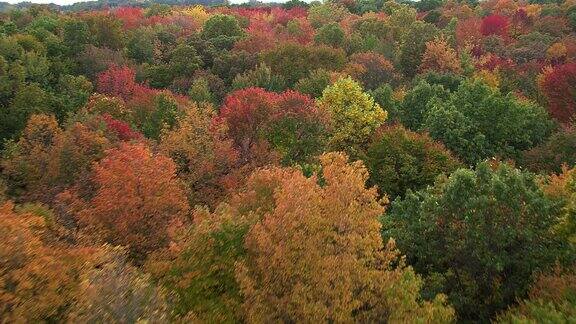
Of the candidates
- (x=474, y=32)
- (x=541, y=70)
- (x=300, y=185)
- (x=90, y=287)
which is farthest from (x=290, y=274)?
(x=474, y=32)

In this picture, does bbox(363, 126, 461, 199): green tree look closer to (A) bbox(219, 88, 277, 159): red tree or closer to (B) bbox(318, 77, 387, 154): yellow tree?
(B) bbox(318, 77, 387, 154): yellow tree

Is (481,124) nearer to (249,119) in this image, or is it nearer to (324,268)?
(249,119)

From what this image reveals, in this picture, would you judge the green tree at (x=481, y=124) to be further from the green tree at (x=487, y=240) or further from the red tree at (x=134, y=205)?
the red tree at (x=134, y=205)

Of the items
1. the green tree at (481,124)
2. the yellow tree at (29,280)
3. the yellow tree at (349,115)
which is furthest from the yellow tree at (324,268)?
the green tree at (481,124)

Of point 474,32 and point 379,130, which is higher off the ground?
point 379,130

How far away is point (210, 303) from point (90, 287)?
601cm

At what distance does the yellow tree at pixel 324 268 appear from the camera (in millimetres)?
18547

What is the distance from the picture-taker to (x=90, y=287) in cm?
1551

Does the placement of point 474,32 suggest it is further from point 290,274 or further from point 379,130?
point 290,274

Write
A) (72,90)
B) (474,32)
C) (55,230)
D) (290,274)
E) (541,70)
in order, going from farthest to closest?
(474,32) < (541,70) < (72,90) < (55,230) < (290,274)

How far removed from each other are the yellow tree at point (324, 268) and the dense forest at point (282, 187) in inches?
3.3

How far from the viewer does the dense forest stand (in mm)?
18812

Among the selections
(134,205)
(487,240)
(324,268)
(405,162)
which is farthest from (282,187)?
(405,162)

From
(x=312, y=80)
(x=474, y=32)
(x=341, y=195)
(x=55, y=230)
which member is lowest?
(x=474, y=32)
